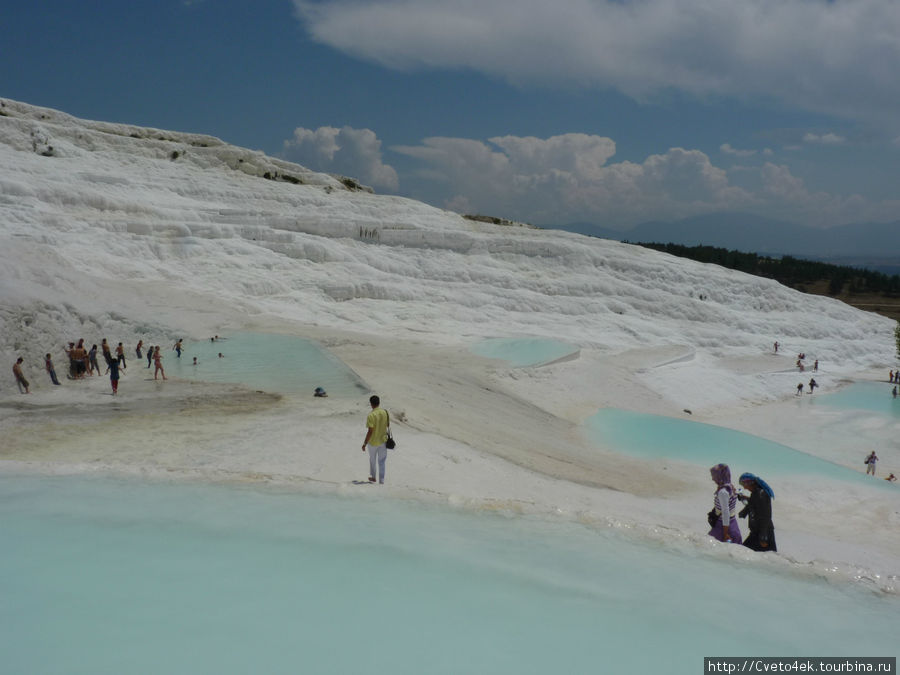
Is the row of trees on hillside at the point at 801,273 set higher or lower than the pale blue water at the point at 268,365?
higher

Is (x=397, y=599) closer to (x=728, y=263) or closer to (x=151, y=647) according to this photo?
(x=151, y=647)

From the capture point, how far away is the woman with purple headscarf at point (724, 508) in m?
5.33

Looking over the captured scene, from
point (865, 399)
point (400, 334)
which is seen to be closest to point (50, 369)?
point (400, 334)

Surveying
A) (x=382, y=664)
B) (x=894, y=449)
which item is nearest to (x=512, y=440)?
(x=382, y=664)

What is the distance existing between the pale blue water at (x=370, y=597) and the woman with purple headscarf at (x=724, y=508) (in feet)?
2.17

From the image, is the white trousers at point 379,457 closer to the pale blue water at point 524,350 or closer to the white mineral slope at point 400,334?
the white mineral slope at point 400,334

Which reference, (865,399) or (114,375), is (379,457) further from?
(865,399)

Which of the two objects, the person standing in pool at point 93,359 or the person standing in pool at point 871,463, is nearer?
the person standing in pool at point 93,359

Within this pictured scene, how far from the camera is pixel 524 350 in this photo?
20188 millimetres

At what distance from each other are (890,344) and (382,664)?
34.7 m

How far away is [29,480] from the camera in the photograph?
583 cm

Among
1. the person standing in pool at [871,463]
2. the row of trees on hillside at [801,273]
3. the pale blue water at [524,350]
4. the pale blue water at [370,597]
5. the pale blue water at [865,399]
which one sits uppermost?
the row of trees on hillside at [801,273]

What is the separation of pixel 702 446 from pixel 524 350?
22.7ft

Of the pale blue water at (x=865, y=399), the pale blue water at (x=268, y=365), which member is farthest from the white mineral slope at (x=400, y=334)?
the pale blue water at (x=865, y=399)
